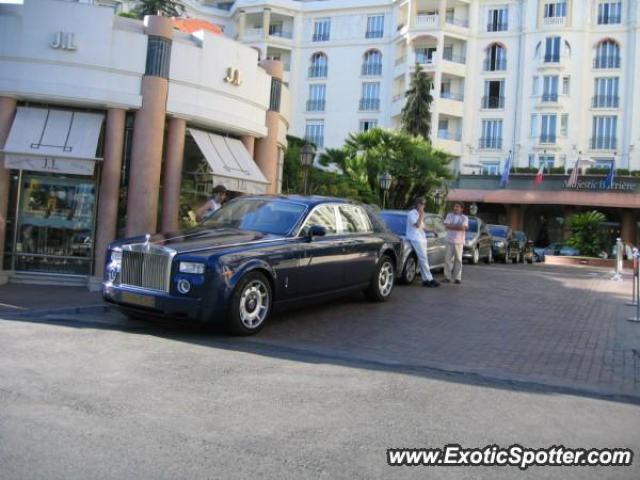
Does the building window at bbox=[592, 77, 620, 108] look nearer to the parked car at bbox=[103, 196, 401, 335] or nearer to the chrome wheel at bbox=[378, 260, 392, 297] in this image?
the chrome wheel at bbox=[378, 260, 392, 297]

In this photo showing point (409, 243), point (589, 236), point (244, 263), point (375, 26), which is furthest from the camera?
point (375, 26)

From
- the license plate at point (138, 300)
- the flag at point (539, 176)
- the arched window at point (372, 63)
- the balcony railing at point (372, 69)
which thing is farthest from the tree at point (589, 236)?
the license plate at point (138, 300)

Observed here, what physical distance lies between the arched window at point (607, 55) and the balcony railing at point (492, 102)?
6861 mm

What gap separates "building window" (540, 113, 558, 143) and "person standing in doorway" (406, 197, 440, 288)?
3587 centimetres

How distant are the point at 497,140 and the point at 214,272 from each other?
43352 millimetres

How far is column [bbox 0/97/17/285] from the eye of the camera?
36.6 feet

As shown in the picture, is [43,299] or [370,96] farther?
[370,96]

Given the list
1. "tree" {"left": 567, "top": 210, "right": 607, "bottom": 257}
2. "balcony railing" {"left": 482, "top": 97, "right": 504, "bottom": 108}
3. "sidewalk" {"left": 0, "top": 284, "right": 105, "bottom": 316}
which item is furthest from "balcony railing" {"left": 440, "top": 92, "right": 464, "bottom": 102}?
"sidewalk" {"left": 0, "top": 284, "right": 105, "bottom": 316}

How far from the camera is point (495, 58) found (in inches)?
1908

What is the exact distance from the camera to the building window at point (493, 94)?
4784 centimetres

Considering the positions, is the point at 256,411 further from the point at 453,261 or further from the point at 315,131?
the point at 315,131

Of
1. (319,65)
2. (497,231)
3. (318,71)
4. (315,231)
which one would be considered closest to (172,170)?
(315,231)

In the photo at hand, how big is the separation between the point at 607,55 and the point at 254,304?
45760mm

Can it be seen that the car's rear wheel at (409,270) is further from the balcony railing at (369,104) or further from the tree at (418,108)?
the balcony railing at (369,104)
